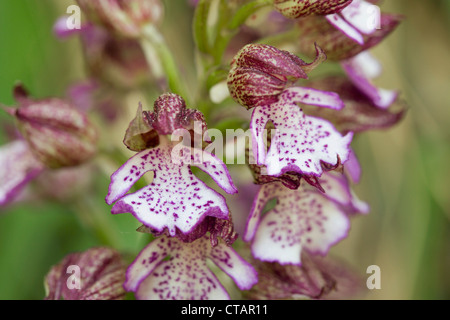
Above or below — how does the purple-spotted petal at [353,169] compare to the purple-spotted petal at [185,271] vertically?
above

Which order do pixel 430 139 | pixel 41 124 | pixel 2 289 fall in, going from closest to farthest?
1. pixel 41 124
2. pixel 2 289
3. pixel 430 139

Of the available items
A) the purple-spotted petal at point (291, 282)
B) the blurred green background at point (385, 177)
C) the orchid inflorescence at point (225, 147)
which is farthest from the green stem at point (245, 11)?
the blurred green background at point (385, 177)

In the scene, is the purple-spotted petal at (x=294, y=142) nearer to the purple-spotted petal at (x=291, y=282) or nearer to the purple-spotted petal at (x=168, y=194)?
the purple-spotted petal at (x=168, y=194)

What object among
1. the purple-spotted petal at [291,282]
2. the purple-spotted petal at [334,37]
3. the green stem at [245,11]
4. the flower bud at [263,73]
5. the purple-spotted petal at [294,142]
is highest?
the green stem at [245,11]

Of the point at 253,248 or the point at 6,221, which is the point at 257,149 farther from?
the point at 6,221

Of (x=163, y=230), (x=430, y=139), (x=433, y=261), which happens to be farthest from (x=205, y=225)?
(x=430, y=139)

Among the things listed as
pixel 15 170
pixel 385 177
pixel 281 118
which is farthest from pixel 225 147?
pixel 385 177

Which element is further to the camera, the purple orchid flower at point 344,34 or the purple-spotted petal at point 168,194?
the purple orchid flower at point 344,34

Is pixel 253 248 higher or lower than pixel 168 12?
lower
